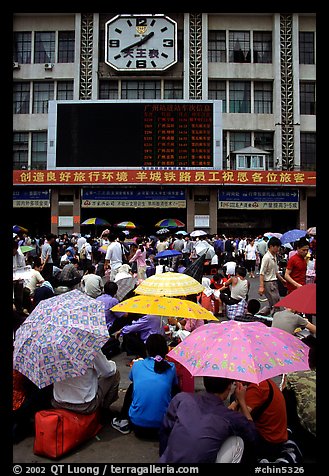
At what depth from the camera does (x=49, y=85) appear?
2816 cm

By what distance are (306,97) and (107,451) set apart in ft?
94.2

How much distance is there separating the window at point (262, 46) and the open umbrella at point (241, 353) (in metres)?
28.2

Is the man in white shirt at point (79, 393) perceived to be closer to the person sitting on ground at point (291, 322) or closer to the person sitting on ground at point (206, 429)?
the person sitting on ground at point (206, 429)

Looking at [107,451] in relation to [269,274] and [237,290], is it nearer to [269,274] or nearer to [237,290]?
[237,290]

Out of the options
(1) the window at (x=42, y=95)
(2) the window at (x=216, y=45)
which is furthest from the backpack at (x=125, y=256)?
(2) the window at (x=216, y=45)

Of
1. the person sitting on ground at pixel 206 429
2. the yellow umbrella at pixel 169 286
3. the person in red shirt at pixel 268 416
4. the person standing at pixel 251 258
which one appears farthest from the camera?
the person standing at pixel 251 258

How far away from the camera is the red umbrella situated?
3928 mm

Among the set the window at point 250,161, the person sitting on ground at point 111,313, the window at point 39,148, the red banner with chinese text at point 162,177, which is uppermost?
the window at point 39,148

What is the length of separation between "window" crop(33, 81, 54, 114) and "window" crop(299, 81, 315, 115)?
17.1m

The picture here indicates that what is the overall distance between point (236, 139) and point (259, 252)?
14116 millimetres

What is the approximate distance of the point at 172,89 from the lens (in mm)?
27531

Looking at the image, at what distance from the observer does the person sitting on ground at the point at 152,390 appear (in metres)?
3.61

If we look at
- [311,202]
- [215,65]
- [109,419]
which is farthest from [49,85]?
[109,419]

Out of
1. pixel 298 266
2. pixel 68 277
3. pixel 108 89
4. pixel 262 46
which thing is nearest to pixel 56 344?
pixel 298 266
